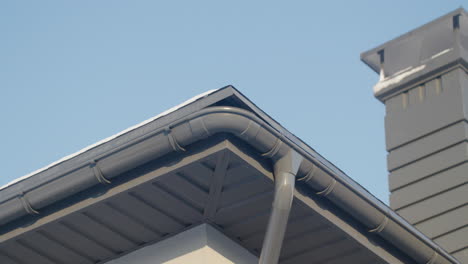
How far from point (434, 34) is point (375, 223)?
19.8 feet

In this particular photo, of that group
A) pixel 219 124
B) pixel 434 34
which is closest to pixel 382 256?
pixel 219 124

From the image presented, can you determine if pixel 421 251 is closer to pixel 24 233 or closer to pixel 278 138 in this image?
pixel 278 138

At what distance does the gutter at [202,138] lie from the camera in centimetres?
727

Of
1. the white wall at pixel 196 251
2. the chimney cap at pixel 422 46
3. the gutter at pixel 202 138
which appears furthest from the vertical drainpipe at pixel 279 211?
the chimney cap at pixel 422 46

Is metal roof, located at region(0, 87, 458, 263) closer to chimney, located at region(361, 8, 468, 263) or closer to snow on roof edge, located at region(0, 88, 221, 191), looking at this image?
snow on roof edge, located at region(0, 88, 221, 191)

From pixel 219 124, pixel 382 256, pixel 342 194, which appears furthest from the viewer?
pixel 382 256

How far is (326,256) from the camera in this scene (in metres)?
8.62

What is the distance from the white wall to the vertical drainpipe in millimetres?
795

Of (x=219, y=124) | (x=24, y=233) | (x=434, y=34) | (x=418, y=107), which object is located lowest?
(x=24, y=233)

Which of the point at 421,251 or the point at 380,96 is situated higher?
the point at 380,96

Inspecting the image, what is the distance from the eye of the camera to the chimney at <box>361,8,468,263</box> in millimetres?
11977

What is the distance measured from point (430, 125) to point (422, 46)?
4.91 feet

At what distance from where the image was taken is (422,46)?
13633 millimetres

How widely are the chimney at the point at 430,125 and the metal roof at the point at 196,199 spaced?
128 inches
